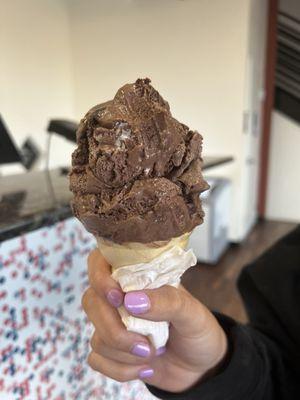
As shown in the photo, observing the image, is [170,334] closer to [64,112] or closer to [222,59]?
[222,59]

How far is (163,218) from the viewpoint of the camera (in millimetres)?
408

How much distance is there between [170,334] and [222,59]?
0.54 m

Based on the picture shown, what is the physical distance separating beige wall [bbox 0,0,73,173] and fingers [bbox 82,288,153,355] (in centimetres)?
169

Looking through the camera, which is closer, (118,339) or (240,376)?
(118,339)

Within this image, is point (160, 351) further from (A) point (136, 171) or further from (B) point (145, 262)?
(A) point (136, 171)

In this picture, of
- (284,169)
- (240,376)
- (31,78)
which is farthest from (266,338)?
(284,169)

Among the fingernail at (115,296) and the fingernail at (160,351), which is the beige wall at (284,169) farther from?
the fingernail at (115,296)

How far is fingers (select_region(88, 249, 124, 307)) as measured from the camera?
47 centimetres

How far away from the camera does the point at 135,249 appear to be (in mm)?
428

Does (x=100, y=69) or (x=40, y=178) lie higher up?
(x=100, y=69)

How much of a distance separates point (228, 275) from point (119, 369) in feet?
3.95

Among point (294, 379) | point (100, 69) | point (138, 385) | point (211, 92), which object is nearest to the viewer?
point (294, 379)

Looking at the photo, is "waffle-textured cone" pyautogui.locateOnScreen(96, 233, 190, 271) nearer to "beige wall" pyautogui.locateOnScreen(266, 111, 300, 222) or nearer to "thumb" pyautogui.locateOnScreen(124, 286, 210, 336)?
"thumb" pyautogui.locateOnScreen(124, 286, 210, 336)

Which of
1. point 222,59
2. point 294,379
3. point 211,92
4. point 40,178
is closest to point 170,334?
point 294,379
